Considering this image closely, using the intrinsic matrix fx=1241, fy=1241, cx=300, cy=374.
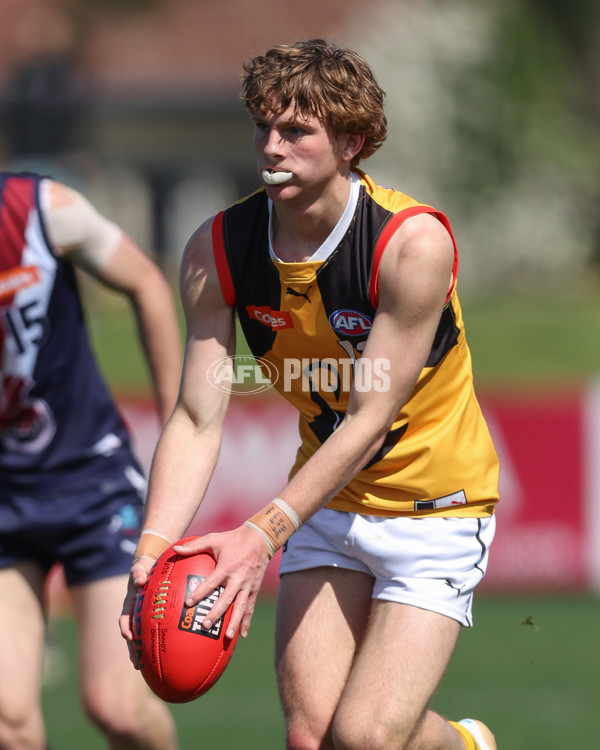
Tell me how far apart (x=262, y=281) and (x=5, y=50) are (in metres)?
26.9

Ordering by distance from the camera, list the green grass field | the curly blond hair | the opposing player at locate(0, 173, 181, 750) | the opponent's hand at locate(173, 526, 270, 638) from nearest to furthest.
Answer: the opponent's hand at locate(173, 526, 270, 638) < the curly blond hair < the opposing player at locate(0, 173, 181, 750) < the green grass field

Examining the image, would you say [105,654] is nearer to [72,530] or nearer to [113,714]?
[113,714]

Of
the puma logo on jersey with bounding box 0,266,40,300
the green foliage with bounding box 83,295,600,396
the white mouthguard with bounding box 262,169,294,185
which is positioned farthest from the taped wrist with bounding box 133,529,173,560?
the green foliage with bounding box 83,295,600,396

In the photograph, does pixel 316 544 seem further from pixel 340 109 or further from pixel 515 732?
pixel 515 732

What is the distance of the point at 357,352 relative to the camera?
146 inches

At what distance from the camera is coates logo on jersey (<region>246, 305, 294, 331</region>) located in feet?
12.2

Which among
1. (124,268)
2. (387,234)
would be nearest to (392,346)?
(387,234)

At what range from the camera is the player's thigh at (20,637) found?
419 cm

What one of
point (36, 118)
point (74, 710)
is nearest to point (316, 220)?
point (74, 710)

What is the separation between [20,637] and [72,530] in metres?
0.42

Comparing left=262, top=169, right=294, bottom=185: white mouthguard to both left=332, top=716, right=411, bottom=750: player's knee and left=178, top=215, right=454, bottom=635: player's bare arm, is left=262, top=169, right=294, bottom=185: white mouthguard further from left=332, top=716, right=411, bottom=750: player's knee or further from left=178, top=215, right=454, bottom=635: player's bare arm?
left=332, top=716, right=411, bottom=750: player's knee

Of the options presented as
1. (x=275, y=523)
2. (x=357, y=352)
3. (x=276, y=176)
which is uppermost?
(x=276, y=176)

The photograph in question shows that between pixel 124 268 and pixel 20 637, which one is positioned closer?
pixel 20 637

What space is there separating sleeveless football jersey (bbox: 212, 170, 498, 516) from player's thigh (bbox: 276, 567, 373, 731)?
0.86 feet
